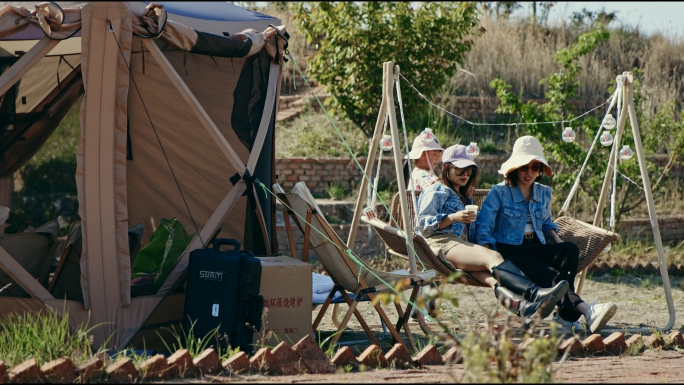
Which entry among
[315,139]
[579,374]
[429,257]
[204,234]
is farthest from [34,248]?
[315,139]

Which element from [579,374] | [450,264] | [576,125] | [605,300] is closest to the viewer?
[579,374]

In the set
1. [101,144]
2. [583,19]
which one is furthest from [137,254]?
[583,19]

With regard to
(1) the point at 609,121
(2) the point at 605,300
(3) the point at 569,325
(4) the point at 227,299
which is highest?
(1) the point at 609,121

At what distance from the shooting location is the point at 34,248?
5.32m

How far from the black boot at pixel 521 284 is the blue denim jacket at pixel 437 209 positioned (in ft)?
1.77

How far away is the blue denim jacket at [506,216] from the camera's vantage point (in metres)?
5.48

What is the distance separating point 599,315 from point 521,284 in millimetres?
507

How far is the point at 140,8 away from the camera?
200 inches

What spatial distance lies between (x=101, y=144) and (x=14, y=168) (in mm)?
2664

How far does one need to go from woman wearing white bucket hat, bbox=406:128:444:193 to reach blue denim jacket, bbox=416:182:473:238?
0.54 metres

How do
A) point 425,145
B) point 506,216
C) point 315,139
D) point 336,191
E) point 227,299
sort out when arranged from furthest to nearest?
point 315,139 → point 336,191 → point 425,145 → point 506,216 → point 227,299

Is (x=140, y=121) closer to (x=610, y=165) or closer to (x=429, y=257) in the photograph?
(x=429, y=257)

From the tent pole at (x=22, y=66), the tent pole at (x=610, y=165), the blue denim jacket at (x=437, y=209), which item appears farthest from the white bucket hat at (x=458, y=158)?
the tent pole at (x=22, y=66)

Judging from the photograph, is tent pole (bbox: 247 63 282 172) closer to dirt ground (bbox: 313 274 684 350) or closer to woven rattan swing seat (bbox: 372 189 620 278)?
woven rattan swing seat (bbox: 372 189 620 278)
